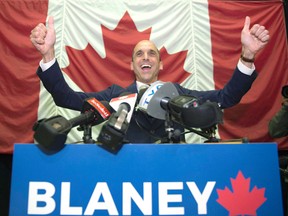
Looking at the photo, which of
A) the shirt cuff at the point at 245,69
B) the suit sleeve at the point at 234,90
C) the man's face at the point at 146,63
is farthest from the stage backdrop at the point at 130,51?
the shirt cuff at the point at 245,69

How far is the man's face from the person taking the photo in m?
1.20

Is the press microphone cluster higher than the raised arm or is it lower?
lower

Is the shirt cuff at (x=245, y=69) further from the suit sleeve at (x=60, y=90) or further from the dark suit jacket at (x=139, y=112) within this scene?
the suit sleeve at (x=60, y=90)

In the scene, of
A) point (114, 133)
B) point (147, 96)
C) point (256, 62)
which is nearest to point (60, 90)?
point (147, 96)

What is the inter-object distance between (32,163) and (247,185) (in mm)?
415

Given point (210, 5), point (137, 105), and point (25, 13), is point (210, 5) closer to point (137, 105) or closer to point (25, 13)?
point (25, 13)

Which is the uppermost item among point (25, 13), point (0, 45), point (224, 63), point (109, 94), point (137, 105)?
point (25, 13)

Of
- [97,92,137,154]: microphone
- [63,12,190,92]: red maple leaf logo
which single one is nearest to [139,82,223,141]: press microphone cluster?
[97,92,137,154]: microphone

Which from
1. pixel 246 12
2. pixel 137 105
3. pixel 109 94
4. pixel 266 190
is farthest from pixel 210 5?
pixel 266 190

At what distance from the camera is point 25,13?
1.78m

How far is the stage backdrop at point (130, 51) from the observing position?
1.69 meters

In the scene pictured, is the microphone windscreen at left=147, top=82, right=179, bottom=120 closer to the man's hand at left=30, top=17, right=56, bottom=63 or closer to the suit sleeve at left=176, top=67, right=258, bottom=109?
the suit sleeve at left=176, top=67, right=258, bottom=109

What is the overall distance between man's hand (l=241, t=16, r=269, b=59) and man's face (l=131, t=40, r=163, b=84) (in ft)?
1.39

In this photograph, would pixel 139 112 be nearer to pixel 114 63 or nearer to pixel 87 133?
pixel 87 133
